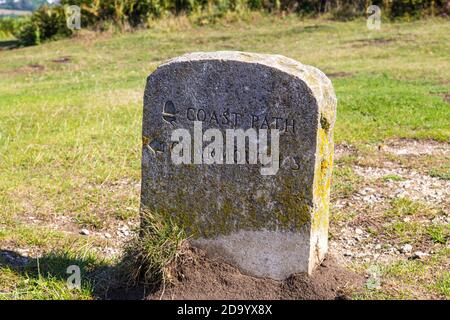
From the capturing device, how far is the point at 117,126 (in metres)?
9.08

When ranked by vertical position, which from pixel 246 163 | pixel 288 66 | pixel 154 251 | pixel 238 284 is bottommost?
pixel 238 284

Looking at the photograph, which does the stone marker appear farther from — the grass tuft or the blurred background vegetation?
the blurred background vegetation

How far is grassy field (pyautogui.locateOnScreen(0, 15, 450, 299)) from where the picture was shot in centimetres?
476

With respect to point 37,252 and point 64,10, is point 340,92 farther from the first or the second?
point 64,10

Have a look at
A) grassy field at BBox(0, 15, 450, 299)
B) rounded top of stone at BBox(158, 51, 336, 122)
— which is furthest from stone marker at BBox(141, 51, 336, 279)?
grassy field at BBox(0, 15, 450, 299)

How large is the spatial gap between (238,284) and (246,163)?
0.85 metres

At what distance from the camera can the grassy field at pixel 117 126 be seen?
4.76 metres

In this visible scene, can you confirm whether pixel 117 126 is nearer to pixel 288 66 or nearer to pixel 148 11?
pixel 288 66

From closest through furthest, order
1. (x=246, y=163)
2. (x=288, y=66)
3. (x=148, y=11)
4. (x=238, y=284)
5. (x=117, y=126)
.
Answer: (x=288, y=66)
(x=246, y=163)
(x=238, y=284)
(x=117, y=126)
(x=148, y=11)

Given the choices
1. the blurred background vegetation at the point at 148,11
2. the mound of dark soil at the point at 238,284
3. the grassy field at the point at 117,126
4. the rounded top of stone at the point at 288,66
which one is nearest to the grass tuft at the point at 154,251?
the mound of dark soil at the point at 238,284

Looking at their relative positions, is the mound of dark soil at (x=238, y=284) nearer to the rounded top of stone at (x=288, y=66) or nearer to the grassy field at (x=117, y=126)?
the grassy field at (x=117, y=126)

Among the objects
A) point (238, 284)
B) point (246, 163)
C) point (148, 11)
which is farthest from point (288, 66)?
point (148, 11)

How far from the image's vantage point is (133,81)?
13.8 metres

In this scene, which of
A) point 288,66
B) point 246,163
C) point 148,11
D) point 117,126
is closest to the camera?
point 288,66
